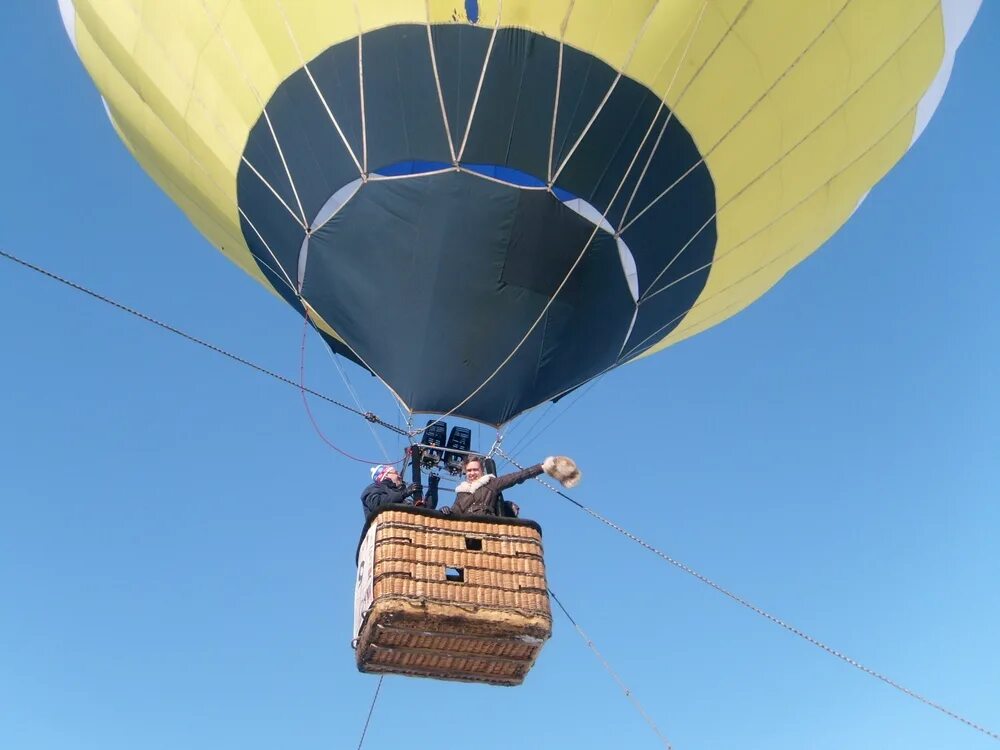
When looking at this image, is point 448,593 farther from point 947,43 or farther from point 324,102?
point 947,43

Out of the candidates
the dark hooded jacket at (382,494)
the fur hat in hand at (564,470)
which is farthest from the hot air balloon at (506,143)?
the fur hat in hand at (564,470)

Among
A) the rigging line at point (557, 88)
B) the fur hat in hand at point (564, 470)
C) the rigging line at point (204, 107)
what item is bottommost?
the fur hat in hand at point (564, 470)

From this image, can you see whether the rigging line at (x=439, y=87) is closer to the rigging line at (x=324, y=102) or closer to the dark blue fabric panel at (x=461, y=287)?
the dark blue fabric panel at (x=461, y=287)

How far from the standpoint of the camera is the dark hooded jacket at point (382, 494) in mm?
5414

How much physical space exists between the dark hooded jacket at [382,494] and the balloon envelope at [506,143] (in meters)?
0.81

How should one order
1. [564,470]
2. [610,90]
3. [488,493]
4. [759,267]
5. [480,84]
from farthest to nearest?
[759,267] < [610,90] < [480,84] < [488,493] < [564,470]

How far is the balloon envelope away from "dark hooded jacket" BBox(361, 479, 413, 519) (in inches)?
32.0

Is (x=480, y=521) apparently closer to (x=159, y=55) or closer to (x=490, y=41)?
(x=490, y=41)

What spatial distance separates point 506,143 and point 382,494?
1789mm

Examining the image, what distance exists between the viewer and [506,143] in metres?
5.70

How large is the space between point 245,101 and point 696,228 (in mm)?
2471

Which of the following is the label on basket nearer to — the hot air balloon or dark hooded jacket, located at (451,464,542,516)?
dark hooded jacket, located at (451,464,542,516)

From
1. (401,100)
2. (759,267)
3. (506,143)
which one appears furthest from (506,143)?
(759,267)

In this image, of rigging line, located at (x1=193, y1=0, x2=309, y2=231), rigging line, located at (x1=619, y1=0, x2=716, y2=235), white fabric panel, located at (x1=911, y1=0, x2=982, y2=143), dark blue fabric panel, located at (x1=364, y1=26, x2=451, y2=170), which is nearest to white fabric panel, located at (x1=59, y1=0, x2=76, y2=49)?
rigging line, located at (x1=193, y1=0, x2=309, y2=231)
